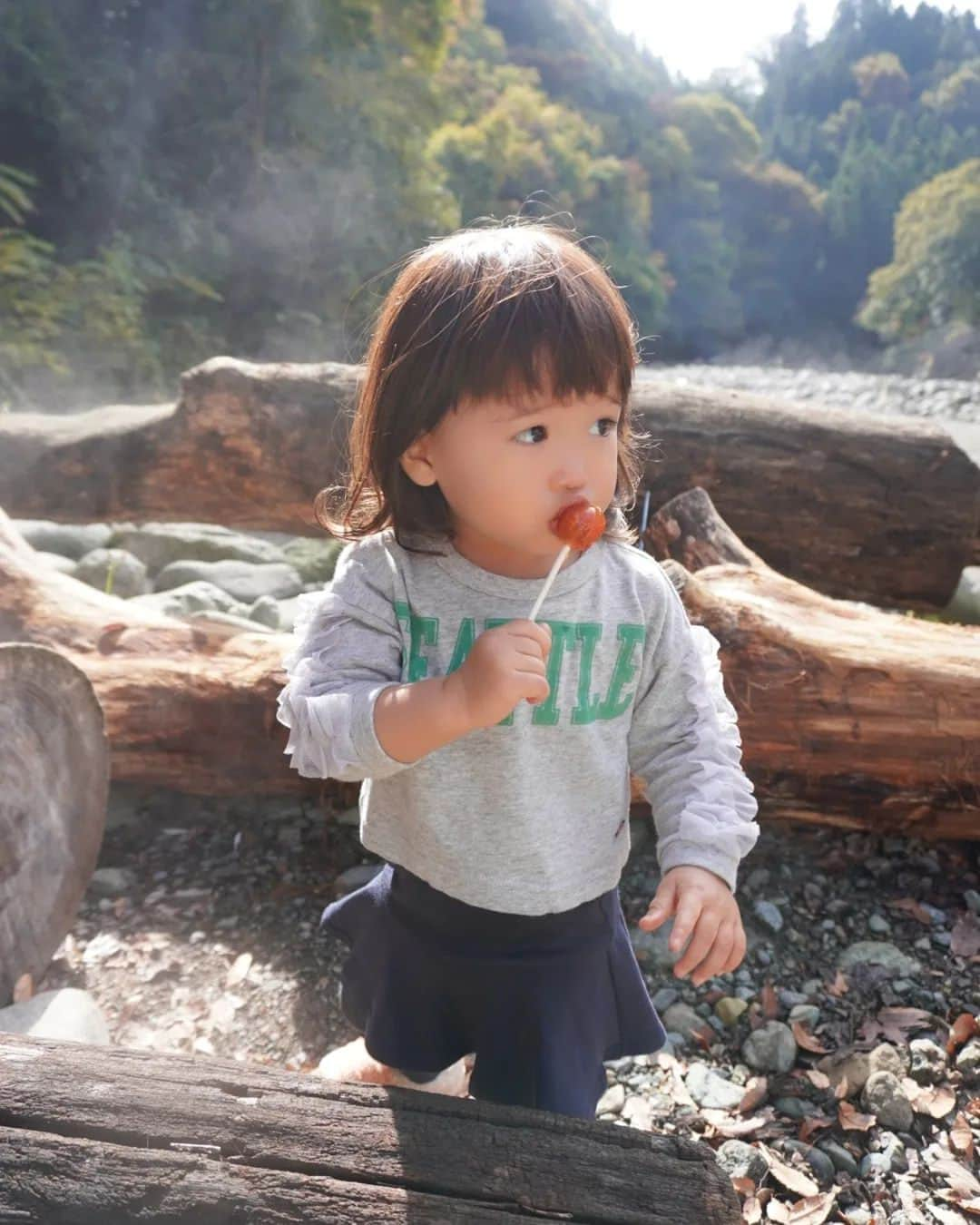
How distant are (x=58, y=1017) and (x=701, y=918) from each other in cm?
144

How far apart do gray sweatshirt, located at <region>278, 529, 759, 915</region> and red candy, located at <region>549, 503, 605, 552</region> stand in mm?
166

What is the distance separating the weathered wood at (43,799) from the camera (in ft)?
6.82

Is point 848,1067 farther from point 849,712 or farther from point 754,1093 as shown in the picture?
point 849,712

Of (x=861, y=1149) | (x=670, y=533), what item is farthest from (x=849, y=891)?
(x=670, y=533)

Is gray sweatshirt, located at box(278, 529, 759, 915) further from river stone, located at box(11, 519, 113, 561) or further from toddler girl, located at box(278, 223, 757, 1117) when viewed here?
river stone, located at box(11, 519, 113, 561)

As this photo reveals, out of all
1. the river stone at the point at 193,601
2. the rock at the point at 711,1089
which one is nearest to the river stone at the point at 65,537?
the river stone at the point at 193,601

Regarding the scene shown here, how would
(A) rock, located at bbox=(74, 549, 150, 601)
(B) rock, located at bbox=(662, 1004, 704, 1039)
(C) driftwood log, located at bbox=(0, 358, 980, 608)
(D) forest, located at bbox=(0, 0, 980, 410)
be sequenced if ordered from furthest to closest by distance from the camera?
(D) forest, located at bbox=(0, 0, 980, 410) → (A) rock, located at bbox=(74, 549, 150, 601) → (C) driftwood log, located at bbox=(0, 358, 980, 608) → (B) rock, located at bbox=(662, 1004, 704, 1039)

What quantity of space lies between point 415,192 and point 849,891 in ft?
45.9

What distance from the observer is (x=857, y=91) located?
3691cm

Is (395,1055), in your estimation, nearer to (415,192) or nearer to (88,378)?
(88,378)

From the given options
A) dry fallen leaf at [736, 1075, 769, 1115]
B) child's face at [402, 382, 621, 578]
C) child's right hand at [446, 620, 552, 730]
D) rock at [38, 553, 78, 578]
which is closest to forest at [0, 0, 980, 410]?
child's face at [402, 382, 621, 578]

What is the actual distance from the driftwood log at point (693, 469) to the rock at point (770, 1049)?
1.95 meters

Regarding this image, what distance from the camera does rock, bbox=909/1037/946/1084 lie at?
2107 mm

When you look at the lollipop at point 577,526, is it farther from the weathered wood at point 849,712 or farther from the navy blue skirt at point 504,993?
the weathered wood at point 849,712
